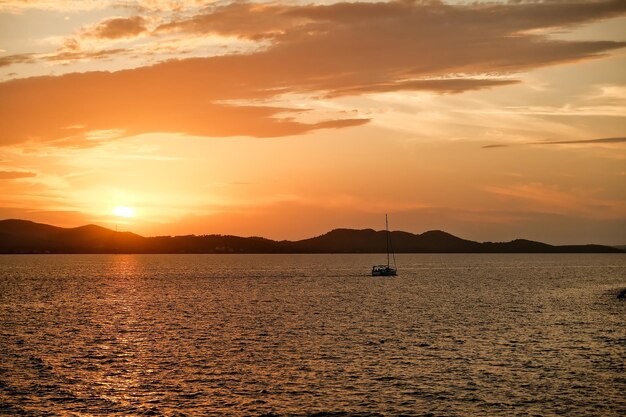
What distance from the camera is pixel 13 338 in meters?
78.8

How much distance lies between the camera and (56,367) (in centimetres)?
6053

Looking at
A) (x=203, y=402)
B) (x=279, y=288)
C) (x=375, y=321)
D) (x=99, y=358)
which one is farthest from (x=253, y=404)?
(x=279, y=288)

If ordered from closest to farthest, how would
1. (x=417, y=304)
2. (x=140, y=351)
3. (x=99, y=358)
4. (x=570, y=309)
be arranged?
1. (x=99, y=358)
2. (x=140, y=351)
3. (x=570, y=309)
4. (x=417, y=304)

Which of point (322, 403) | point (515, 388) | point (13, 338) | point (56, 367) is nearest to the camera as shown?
point (322, 403)

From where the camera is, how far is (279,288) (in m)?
175

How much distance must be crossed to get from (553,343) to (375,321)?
27988 mm

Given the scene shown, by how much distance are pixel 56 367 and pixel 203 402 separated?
64.3 feet

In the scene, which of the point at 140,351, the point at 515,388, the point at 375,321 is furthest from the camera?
the point at 375,321

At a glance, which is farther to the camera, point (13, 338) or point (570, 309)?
point (570, 309)

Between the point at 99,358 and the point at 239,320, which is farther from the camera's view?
the point at 239,320

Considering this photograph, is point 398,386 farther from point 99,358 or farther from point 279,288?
point 279,288

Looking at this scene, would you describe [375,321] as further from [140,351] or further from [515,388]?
[515,388]

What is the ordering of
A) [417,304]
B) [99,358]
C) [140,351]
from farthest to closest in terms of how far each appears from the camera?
[417,304], [140,351], [99,358]

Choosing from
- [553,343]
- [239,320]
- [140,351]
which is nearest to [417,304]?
[239,320]
